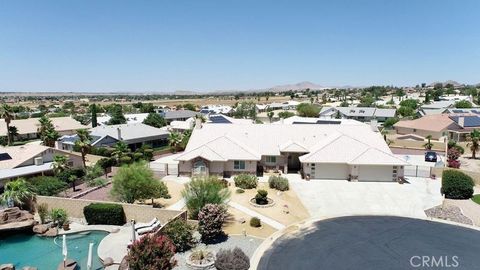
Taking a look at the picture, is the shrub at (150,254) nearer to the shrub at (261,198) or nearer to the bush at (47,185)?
the shrub at (261,198)

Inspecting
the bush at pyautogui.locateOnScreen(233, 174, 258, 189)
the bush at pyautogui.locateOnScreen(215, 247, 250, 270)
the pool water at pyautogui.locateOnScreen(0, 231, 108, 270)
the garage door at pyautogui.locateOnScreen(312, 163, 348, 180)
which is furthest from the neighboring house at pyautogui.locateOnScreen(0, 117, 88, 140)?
the bush at pyautogui.locateOnScreen(215, 247, 250, 270)

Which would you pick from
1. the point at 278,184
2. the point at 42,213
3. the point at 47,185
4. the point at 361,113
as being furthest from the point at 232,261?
the point at 361,113

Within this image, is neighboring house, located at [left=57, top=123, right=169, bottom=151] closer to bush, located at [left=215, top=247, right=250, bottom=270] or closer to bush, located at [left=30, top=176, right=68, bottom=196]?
bush, located at [left=30, top=176, right=68, bottom=196]

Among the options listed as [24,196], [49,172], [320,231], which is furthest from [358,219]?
[49,172]

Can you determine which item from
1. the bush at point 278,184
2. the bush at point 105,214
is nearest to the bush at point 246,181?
the bush at point 278,184

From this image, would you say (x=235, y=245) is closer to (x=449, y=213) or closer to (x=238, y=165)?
(x=238, y=165)

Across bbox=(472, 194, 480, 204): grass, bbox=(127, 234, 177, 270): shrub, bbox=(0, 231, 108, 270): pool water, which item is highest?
bbox=(127, 234, 177, 270): shrub
